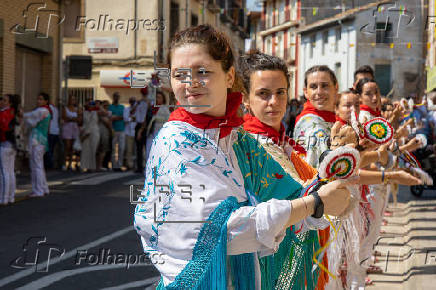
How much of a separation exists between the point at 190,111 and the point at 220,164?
→ 0.24m

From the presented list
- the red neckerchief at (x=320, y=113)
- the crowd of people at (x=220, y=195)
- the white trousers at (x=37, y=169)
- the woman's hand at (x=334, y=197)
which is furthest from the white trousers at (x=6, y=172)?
the woman's hand at (x=334, y=197)

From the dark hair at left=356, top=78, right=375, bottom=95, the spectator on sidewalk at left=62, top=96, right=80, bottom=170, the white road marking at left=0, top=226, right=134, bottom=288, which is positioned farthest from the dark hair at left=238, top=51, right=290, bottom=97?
the spectator on sidewalk at left=62, top=96, right=80, bottom=170

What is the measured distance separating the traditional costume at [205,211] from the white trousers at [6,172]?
8.65 m

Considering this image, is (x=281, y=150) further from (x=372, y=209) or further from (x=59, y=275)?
(x=59, y=275)

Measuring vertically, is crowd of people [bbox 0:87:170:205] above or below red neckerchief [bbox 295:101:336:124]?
below

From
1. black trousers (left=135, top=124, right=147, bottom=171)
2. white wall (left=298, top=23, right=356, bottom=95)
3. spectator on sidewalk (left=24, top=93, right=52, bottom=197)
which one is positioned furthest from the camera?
white wall (left=298, top=23, right=356, bottom=95)

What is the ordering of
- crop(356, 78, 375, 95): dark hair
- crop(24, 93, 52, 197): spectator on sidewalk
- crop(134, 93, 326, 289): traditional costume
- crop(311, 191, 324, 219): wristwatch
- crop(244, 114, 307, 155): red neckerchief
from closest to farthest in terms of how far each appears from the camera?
crop(134, 93, 326, 289): traditional costume < crop(311, 191, 324, 219): wristwatch < crop(244, 114, 307, 155): red neckerchief < crop(356, 78, 375, 95): dark hair < crop(24, 93, 52, 197): spectator on sidewalk

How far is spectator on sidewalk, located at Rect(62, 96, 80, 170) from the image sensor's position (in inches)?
650

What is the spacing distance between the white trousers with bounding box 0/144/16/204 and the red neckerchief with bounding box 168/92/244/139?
864 centimetres

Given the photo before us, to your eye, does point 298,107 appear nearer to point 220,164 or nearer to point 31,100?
point 31,100

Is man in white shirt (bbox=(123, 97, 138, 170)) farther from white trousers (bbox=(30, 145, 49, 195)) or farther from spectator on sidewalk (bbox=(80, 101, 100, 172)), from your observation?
white trousers (bbox=(30, 145, 49, 195))

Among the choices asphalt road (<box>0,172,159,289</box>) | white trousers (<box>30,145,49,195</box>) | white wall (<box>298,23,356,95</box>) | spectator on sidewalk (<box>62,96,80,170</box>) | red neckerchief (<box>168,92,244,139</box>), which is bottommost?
asphalt road (<box>0,172,159,289</box>)

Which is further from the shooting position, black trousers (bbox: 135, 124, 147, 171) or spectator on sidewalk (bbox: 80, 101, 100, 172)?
spectator on sidewalk (bbox: 80, 101, 100, 172)

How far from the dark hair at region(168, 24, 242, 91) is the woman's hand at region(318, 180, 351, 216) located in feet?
2.02
